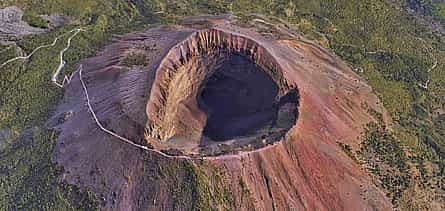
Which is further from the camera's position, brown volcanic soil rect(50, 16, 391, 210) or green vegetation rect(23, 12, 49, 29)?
green vegetation rect(23, 12, 49, 29)

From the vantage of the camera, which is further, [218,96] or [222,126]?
[218,96]

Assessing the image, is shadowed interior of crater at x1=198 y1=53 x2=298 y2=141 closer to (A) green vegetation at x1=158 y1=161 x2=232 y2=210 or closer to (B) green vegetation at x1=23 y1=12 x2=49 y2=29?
(A) green vegetation at x1=158 y1=161 x2=232 y2=210

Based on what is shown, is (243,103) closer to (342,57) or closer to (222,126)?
Result: (222,126)

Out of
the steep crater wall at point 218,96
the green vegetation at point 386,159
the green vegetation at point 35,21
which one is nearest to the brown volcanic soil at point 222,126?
the steep crater wall at point 218,96

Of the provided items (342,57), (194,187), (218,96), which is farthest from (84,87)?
(342,57)

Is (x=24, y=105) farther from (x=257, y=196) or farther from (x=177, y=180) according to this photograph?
(x=257, y=196)

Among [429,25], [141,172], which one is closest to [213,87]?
[141,172]

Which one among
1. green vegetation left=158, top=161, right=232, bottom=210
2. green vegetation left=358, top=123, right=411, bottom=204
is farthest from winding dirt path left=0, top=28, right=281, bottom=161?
green vegetation left=358, top=123, right=411, bottom=204
